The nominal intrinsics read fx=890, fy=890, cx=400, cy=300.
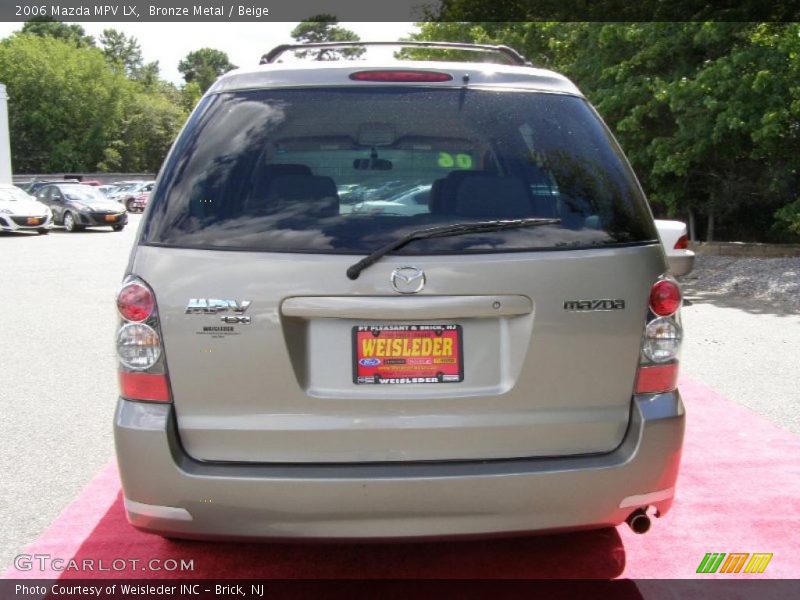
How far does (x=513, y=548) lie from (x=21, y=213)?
25.5m

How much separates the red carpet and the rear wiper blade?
1.11m

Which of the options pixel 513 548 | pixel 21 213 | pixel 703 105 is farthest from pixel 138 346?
pixel 21 213

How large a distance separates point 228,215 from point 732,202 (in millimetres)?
16697

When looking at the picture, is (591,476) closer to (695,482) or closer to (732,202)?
(695,482)

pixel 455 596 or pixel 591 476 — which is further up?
pixel 591 476

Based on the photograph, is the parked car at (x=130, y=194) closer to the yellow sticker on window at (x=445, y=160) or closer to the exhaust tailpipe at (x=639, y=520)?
the yellow sticker on window at (x=445, y=160)

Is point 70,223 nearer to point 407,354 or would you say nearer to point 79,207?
point 79,207

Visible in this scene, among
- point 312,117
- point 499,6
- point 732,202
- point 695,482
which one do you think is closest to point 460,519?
point 312,117

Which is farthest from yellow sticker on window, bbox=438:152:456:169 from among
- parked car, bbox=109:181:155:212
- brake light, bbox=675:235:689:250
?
parked car, bbox=109:181:155:212

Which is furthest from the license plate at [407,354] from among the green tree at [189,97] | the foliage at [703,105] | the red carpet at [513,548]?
the green tree at [189,97]

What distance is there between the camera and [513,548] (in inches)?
153

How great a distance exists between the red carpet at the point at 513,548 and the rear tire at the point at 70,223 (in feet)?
83.6

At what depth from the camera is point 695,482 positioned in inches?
186

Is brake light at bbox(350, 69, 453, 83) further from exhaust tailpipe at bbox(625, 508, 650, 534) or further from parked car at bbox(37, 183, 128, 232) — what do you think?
parked car at bbox(37, 183, 128, 232)
